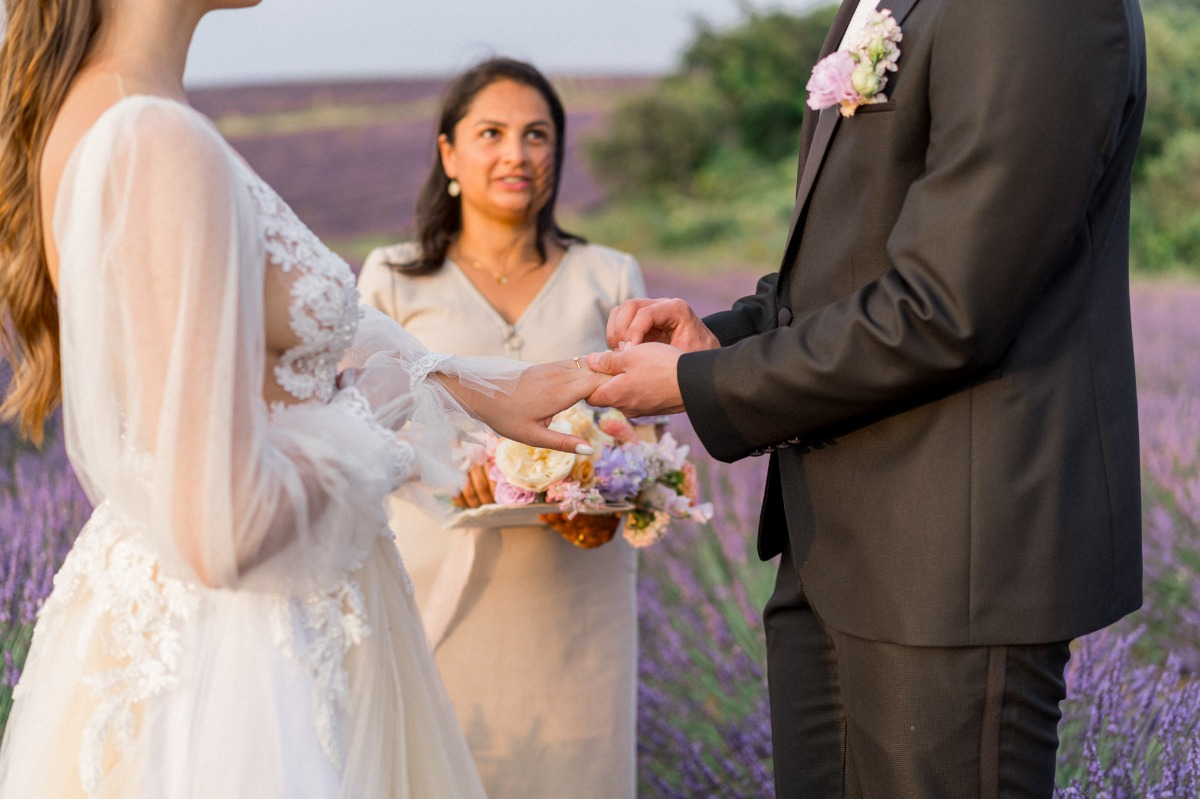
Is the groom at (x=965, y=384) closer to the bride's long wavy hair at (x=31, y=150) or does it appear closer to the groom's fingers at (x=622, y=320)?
the groom's fingers at (x=622, y=320)

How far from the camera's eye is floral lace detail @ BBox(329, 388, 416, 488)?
64.9 inches

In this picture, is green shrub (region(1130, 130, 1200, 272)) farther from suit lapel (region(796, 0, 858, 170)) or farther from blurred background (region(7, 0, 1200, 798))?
suit lapel (region(796, 0, 858, 170))

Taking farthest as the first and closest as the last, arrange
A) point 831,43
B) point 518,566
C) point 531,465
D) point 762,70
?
point 762,70 < point 518,566 < point 531,465 < point 831,43

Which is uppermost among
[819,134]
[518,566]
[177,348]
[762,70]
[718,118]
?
[762,70]

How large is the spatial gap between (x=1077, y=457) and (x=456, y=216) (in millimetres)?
2334

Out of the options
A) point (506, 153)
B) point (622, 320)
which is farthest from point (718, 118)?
point (622, 320)

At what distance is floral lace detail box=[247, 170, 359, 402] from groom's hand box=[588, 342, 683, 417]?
47cm

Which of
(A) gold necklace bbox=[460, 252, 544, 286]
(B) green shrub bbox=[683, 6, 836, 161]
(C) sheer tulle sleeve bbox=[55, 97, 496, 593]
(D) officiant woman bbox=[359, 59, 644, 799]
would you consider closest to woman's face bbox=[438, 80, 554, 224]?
(D) officiant woman bbox=[359, 59, 644, 799]

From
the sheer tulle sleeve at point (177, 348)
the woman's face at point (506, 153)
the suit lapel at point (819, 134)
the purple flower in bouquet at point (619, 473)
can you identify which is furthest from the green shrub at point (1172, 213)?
the sheer tulle sleeve at point (177, 348)

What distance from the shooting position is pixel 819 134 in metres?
Result: 1.86

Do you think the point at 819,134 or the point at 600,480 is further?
the point at 600,480

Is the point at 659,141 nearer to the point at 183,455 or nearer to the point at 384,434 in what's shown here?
the point at 384,434

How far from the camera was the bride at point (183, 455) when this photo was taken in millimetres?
1392

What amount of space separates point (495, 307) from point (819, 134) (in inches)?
65.3
